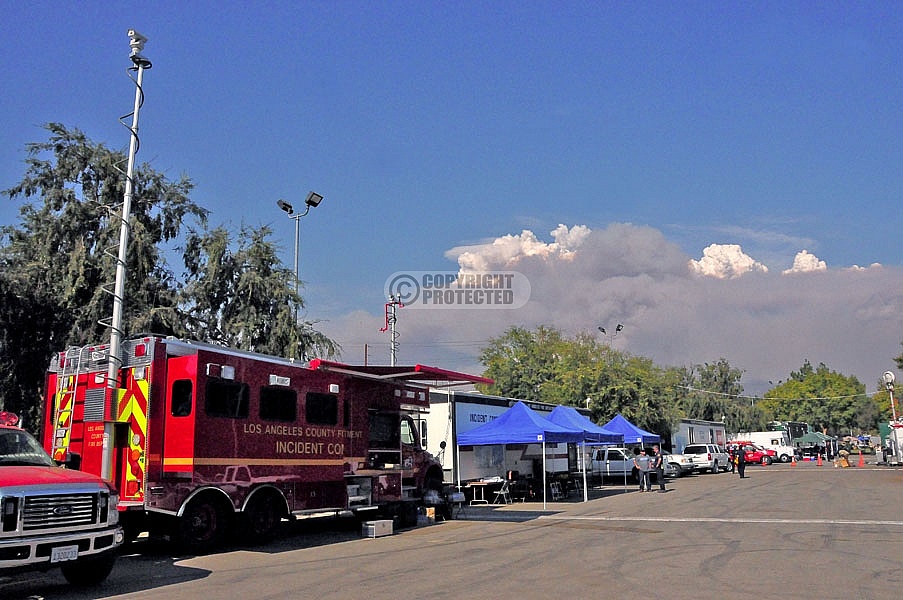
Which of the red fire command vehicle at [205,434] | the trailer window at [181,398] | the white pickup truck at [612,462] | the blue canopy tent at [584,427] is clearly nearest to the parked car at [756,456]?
the white pickup truck at [612,462]

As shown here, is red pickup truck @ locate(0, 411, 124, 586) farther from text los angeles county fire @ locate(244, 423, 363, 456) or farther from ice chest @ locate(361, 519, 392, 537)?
ice chest @ locate(361, 519, 392, 537)

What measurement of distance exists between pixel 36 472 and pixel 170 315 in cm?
1466

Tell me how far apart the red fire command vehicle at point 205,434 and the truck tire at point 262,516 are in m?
0.02

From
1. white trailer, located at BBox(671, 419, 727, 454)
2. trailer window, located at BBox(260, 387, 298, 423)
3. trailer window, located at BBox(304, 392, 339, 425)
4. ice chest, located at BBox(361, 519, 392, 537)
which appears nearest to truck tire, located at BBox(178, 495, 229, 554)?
trailer window, located at BBox(260, 387, 298, 423)

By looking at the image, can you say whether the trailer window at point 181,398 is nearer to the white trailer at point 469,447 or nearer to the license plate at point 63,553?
the license plate at point 63,553

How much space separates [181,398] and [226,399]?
0.78 metres

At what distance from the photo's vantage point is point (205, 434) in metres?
12.8

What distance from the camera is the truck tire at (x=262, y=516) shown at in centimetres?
1391

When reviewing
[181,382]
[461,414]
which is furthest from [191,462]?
[461,414]

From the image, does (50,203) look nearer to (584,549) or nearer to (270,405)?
(270,405)

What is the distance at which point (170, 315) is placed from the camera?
2353cm

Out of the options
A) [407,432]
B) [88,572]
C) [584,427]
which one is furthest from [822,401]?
[88,572]

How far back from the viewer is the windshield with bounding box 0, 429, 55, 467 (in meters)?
9.93

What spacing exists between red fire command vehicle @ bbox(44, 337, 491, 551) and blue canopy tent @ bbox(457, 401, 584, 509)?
678cm
